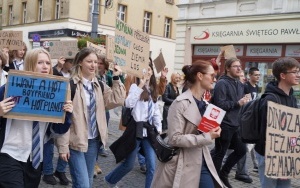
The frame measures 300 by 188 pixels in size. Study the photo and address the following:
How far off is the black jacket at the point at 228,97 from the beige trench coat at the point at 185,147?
2.22 m

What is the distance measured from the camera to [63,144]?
3.74 metres

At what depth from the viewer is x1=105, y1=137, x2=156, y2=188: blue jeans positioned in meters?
5.00

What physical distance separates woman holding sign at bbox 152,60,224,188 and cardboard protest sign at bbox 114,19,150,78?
5.28 feet

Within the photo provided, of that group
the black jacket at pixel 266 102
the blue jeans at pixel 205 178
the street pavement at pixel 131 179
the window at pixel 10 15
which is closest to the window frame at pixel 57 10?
the window at pixel 10 15

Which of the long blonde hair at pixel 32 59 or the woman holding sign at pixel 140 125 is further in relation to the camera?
the woman holding sign at pixel 140 125

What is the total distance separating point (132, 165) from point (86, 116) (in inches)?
52.3

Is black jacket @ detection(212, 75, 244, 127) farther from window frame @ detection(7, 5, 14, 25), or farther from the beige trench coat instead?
window frame @ detection(7, 5, 14, 25)

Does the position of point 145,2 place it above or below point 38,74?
above

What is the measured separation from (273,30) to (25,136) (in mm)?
13932

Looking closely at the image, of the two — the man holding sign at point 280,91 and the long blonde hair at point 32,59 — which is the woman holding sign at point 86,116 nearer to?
the long blonde hair at point 32,59

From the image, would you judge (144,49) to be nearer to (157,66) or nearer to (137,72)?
(137,72)

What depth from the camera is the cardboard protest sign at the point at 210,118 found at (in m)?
3.38

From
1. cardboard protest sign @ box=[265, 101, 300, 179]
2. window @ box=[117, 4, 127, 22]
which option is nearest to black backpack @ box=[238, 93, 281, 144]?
cardboard protest sign @ box=[265, 101, 300, 179]

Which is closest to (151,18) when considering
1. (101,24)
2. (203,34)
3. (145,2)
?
(145,2)
